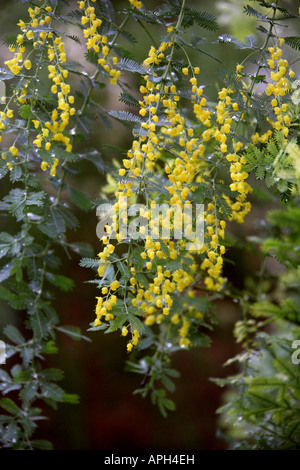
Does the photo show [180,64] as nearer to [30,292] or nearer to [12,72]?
[12,72]

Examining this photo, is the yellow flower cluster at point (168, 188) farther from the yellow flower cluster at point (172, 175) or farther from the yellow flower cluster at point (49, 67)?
the yellow flower cluster at point (49, 67)

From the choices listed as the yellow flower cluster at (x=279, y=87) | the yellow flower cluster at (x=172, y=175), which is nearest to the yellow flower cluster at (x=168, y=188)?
the yellow flower cluster at (x=172, y=175)

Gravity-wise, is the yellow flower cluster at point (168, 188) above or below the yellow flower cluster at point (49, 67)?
below

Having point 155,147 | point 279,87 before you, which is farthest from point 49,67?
point 279,87

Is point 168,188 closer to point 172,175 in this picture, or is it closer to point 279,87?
point 172,175

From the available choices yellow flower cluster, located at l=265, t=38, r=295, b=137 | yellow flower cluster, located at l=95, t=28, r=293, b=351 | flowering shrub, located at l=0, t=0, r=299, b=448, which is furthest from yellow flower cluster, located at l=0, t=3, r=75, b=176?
yellow flower cluster, located at l=265, t=38, r=295, b=137

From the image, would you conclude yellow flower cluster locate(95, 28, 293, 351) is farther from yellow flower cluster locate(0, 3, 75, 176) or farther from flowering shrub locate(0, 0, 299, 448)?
A: yellow flower cluster locate(0, 3, 75, 176)

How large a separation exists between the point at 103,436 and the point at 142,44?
1.83m

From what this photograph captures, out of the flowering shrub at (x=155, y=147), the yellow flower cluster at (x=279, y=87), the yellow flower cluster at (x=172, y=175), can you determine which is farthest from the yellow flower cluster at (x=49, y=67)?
the yellow flower cluster at (x=279, y=87)

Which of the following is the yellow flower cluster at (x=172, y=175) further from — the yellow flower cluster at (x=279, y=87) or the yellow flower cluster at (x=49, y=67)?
the yellow flower cluster at (x=49, y=67)

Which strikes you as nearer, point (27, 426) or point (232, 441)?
point (27, 426)

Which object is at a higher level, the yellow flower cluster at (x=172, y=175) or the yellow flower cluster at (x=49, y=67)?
the yellow flower cluster at (x=49, y=67)

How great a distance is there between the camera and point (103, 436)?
7.39ft
